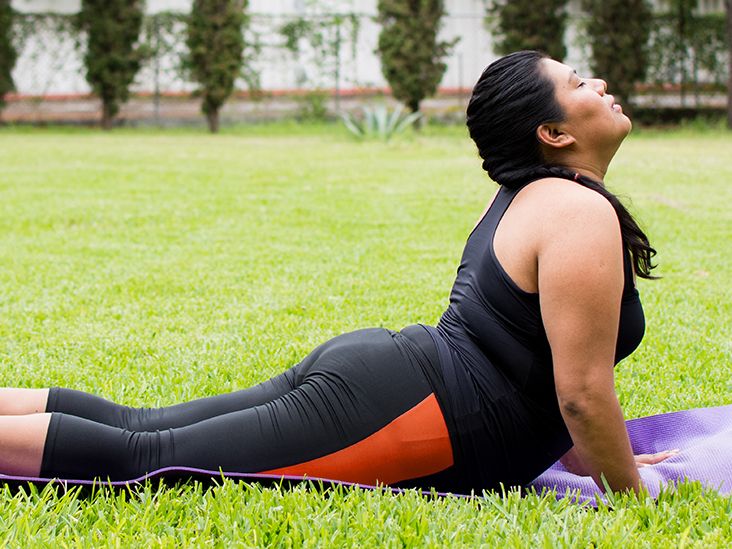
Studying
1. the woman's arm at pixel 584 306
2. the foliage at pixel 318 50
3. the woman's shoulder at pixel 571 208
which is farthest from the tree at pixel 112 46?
the woman's arm at pixel 584 306

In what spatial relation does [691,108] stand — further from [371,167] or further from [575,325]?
[575,325]

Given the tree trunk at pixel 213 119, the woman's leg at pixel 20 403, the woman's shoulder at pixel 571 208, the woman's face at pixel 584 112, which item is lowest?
the tree trunk at pixel 213 119

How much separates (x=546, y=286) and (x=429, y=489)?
24.1 inches

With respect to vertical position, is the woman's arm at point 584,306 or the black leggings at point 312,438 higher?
the woman's arm at point 584,306

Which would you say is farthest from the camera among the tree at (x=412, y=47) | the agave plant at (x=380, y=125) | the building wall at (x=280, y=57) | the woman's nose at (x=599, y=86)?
the building wall at (x=280, y=57)

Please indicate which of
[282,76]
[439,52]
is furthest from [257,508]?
[282,76]

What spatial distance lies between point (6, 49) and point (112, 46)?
2.13 m

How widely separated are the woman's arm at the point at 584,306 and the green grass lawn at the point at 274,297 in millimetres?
227

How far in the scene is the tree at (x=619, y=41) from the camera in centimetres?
1858

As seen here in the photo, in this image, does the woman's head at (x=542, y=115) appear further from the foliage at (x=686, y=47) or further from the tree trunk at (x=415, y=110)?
the foliage at (x=686, y=47)

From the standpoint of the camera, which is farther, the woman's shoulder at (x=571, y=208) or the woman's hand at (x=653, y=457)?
the woman's hand at (x=653, y=457)

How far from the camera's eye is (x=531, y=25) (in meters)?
18.8

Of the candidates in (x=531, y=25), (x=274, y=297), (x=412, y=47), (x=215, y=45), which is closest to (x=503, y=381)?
(x=274, y=297)

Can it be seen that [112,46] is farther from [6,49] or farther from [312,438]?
[312,438]
